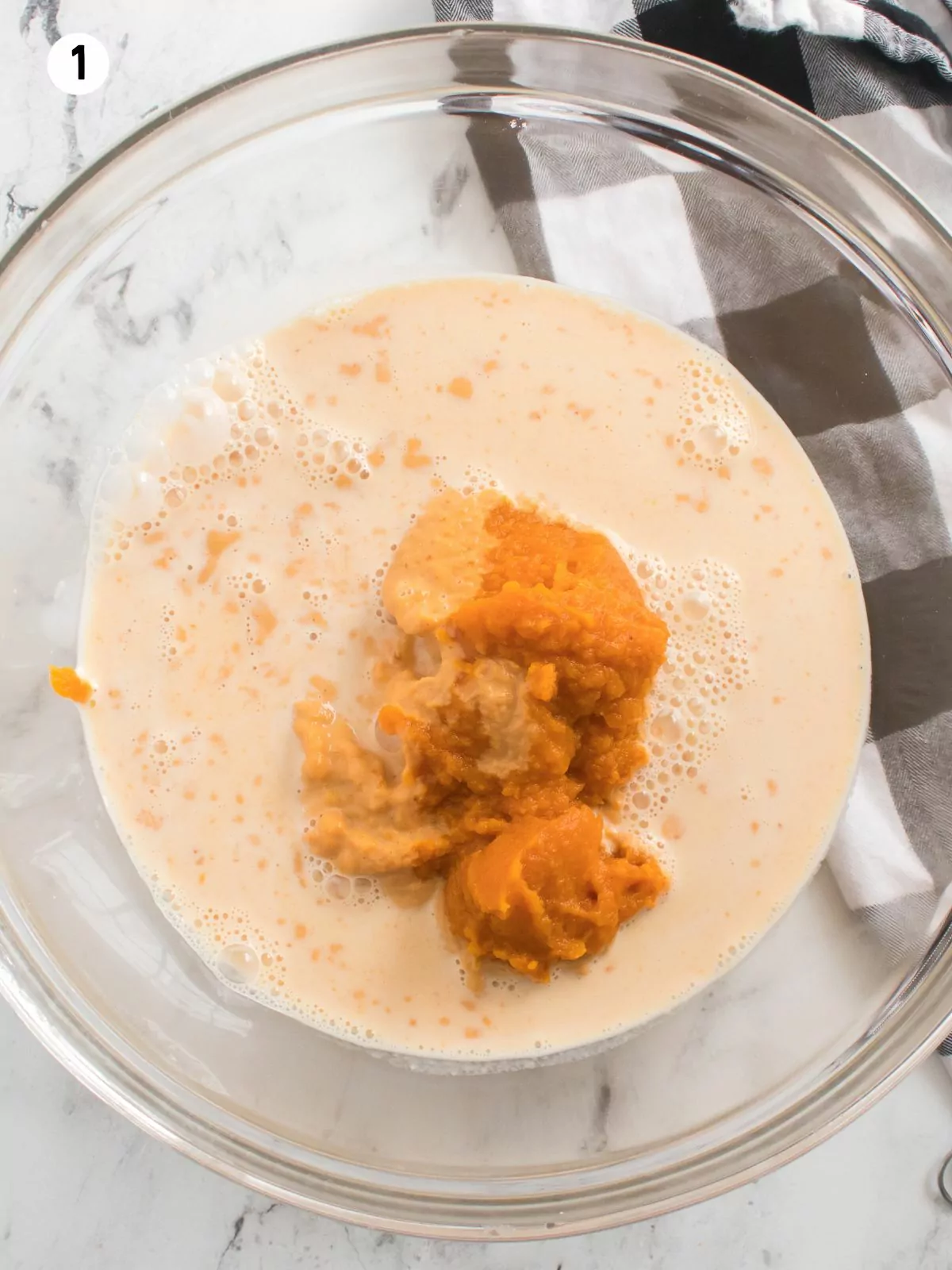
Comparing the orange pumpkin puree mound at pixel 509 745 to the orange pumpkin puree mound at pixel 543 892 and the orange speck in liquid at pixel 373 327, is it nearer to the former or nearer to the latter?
the orange pumpkin puree mound at pixel 543 892

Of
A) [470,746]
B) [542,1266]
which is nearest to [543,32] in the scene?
[470,746]

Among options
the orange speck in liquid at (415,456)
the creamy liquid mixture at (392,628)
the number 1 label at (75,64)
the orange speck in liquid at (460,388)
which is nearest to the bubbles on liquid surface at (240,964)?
the creamy liquid mixture at (392,628)

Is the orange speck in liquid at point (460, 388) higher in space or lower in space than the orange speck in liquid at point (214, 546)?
higher

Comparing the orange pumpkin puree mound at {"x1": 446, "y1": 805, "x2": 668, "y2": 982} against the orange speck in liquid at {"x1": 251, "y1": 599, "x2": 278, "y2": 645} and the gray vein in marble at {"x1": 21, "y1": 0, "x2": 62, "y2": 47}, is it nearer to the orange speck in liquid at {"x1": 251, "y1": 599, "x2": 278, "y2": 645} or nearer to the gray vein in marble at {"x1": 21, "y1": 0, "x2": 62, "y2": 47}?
the orange speck in liquid at {"x1": 251, "y1": 599, "x2": 278, "y2": 645}

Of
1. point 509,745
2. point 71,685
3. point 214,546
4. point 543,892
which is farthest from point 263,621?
point 543,892

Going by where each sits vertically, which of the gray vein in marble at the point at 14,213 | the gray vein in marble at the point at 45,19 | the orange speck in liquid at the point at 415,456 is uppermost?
the gray vein in marble at the point at 45,19
